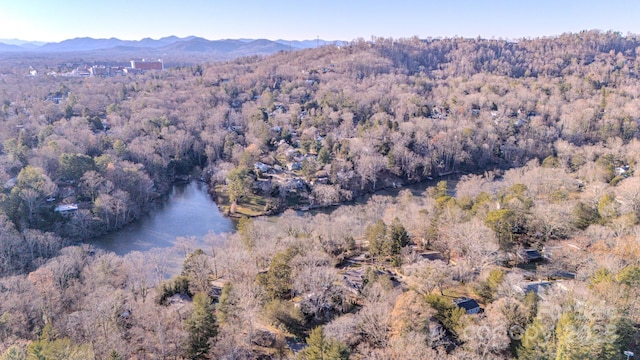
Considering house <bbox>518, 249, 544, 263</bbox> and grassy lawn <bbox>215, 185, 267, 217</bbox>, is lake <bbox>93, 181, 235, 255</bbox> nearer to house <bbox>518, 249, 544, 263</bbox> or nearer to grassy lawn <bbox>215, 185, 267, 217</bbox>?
grassy lawn <bbox>215, 185, 267, 217</bbox>

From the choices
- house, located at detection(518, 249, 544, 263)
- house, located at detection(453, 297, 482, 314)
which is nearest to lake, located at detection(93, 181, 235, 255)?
house, located at detection(453, 297, 482, 314)

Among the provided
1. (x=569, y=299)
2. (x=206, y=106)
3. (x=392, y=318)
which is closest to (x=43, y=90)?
(x=206, y=106)

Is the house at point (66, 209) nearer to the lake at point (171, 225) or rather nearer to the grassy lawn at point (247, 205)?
the lake at point (171, 225)

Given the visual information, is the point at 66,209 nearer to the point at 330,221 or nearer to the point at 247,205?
the point at 247,205

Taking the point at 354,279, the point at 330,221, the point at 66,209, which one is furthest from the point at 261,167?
the point at 354,279

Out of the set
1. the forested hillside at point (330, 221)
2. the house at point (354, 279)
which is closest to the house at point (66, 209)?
the forested hillside at point (330, 221)

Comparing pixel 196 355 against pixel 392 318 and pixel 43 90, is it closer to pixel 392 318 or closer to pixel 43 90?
pixel 392 318
